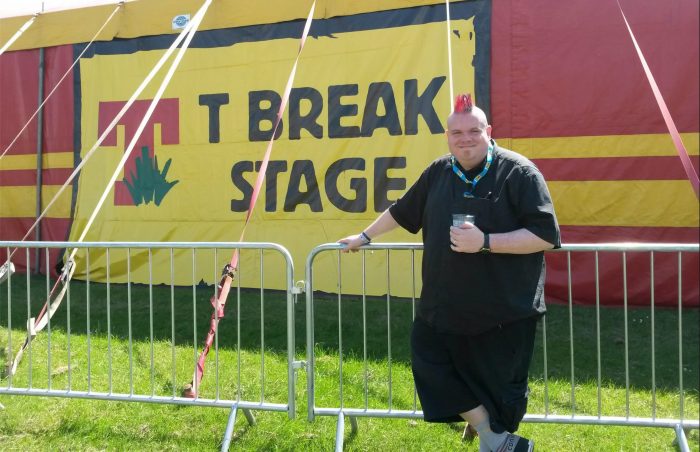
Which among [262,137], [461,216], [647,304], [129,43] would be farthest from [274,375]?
[129,43]

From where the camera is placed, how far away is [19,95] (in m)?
7.85

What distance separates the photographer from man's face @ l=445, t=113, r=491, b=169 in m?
2.66

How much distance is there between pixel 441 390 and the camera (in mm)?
2795

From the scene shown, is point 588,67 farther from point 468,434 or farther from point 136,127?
point 136,127

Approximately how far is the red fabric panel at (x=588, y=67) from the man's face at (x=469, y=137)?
11.7 feet

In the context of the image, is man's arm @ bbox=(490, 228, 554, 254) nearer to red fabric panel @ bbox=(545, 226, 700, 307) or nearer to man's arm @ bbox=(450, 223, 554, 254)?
man's arm @ bbox=(450, 223, 554, 254)

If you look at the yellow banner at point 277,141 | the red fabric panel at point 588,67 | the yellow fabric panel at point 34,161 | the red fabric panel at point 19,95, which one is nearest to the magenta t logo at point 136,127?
the yellow banner at point 277,141

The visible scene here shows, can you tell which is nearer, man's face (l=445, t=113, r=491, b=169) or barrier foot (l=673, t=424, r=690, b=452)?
man's face (l=445, t=113, r=491, b=169)

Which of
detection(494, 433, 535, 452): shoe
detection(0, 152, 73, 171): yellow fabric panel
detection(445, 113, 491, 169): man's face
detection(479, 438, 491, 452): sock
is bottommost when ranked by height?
detection(479, 438, 491, 452): sock

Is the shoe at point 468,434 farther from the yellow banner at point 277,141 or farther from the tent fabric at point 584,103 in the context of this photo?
the tent fabric at point 584,103

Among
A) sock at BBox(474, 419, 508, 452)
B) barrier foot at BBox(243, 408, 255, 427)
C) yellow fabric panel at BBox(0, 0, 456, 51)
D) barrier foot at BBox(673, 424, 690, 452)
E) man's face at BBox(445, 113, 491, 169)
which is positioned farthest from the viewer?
yellow fabric panel at BBox(0, 0, 456, 51)

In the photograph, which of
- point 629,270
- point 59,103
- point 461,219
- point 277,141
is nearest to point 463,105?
point 461,219

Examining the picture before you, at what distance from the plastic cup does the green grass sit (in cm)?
99

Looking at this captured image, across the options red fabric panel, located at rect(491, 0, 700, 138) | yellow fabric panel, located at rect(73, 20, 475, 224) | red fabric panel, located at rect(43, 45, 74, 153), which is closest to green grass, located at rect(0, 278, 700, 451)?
yellow fabric panel, located at rect(73, 20, 475, 224)
